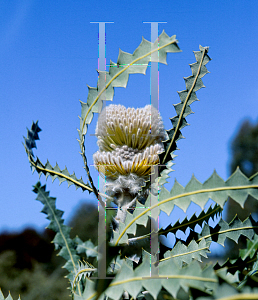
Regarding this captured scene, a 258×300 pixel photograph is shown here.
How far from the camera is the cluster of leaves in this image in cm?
25

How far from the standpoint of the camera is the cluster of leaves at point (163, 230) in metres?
0.25

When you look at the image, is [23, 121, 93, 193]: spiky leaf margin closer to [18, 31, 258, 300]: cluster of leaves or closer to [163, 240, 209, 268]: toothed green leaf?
[18, 31, 258, 300]: cluster of leaves

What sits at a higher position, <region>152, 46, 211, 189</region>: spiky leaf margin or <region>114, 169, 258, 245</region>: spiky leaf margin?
<region>152, 46, 211, 189</region>: spiky leaf margin

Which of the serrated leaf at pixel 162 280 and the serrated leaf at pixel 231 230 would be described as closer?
the serrated leaf at pixel 162 280

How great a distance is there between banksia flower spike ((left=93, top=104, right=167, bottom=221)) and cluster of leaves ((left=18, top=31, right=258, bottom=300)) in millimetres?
23

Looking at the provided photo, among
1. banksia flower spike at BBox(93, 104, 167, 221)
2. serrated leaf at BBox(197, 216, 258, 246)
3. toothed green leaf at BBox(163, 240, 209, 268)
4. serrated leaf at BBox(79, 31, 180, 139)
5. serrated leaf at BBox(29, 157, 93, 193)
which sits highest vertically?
serrated leaf at BBox(79, 31, 180, 139)

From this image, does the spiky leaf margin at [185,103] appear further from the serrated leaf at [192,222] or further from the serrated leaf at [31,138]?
the serrated leaf at [31,138]

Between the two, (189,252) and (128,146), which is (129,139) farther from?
(189,252)

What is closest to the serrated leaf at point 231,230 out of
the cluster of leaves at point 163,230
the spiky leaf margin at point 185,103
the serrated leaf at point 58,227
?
the cluster of leaves at point 163,230

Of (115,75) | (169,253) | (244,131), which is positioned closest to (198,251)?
(169,253)

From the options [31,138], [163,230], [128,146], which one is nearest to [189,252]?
[163,230]

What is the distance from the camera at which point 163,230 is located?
1.33 ft

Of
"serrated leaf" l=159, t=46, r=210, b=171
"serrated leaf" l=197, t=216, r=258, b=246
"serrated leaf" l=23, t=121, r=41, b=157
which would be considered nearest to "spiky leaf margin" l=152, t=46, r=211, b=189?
"serrated leaf" l=159, t=46, r=210, b=171

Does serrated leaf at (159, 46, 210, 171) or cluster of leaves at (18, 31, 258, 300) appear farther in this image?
serrated leaf at (159, 46, 210, 171)
